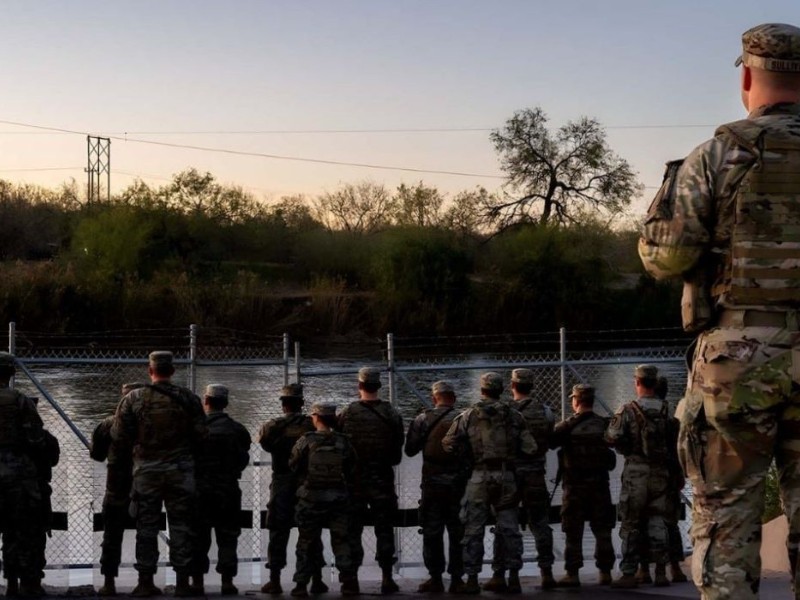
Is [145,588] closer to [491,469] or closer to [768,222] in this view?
[491,469]

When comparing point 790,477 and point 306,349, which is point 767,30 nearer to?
point 790,477

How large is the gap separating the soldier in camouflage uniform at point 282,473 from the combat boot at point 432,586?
1046mm

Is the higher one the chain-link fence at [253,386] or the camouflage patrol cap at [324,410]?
the camouflage patrol cap at [324,410]

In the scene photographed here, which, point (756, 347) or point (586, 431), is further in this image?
point (586, 431)

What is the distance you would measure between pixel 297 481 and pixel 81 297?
39.4 m

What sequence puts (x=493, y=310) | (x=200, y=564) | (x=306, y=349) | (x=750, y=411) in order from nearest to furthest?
(x=750, y=411), (x=200, y=564), (x=306, y=349), (x=493, y=310)

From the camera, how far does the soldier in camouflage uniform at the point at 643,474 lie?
930cm

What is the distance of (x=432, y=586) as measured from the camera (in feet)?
30.5

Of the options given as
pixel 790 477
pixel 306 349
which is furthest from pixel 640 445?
pixel 306 349

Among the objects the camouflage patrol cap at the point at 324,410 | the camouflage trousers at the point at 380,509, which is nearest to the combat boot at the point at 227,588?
the camouflage trousers at the point at 380,509

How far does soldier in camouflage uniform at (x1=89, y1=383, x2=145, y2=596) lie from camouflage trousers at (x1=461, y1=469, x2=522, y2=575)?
2443 millimetres

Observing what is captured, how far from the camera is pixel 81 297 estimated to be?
155 ft

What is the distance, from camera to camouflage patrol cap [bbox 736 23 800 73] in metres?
3.83

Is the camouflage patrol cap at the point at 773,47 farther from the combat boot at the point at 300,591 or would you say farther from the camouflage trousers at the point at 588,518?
the camouflage trousers at the point at 588,518
